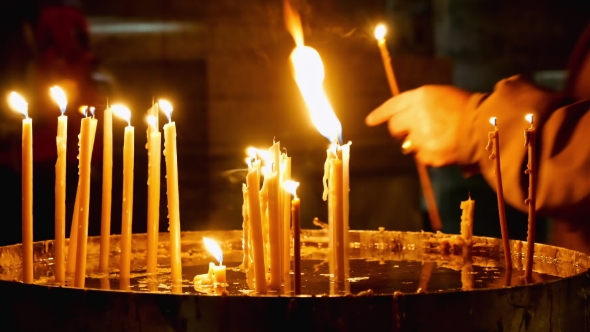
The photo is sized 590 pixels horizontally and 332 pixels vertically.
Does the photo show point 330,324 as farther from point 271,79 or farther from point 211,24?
point 211,24

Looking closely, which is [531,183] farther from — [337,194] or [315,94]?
[315,94]

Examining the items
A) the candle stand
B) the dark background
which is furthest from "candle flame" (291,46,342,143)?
the dark background

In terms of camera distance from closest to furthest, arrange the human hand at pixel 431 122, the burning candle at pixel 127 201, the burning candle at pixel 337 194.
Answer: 1. the burning candle at pixel 337 194
2. the burning candle at pixel 127 201
3. the human hand at pixel 431 122

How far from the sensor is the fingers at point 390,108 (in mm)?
2164

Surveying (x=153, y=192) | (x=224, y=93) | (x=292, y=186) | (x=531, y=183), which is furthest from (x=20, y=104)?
(x=224, y=93)

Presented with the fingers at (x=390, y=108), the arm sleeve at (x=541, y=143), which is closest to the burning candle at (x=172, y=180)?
the fingers at (x=390, y=108)

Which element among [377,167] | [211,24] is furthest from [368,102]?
[211,24]

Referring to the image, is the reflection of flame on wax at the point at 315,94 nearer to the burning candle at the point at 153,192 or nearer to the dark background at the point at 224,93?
the burning candle at the point at 153,192

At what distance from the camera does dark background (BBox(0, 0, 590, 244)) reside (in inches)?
156

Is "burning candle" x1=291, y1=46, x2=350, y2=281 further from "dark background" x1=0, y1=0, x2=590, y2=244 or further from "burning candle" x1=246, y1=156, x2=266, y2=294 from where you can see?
"dark background" x1=0, y1=0, x2=590, y2=244

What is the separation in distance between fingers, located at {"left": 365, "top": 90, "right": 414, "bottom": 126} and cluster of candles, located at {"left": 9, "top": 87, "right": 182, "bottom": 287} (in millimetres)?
737

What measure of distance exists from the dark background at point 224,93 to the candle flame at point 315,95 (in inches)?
71.1

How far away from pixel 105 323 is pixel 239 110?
9.50ft

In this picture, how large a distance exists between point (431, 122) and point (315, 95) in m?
0.62
